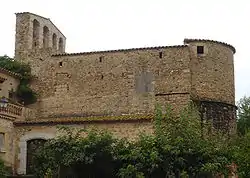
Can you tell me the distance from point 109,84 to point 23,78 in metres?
5.20

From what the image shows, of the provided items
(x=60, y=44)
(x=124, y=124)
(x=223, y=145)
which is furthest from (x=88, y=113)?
(x=223, y=145)

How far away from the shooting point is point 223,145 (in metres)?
23.0

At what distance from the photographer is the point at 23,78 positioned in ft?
103

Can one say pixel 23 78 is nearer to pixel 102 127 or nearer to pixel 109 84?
pixel 109 84

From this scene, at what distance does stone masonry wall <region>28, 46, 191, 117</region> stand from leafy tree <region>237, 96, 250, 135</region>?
13524 mm

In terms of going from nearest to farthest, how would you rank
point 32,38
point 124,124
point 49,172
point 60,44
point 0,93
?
point 49,172
point 124,124
point 0,93
point 32,38
point 60,44

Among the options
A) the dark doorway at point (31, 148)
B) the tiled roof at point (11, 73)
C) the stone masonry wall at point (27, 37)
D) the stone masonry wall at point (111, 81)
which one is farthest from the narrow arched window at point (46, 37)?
the dark doorway at point (31, 148)

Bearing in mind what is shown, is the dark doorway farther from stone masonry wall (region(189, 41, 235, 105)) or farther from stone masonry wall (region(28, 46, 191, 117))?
stone masonry wall (region(189, 41, 235, 105))

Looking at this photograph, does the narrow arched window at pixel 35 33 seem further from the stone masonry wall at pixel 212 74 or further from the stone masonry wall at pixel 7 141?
the stone masonry wall at pixel 212 74

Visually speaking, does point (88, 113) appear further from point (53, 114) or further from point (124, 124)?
point (124, 124)

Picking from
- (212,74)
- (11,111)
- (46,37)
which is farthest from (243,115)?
(11,111)

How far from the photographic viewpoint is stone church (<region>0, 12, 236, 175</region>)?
27.9m

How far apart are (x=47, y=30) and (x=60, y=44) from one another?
2.35 metres

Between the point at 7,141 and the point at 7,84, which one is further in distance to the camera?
the point at 7,84
